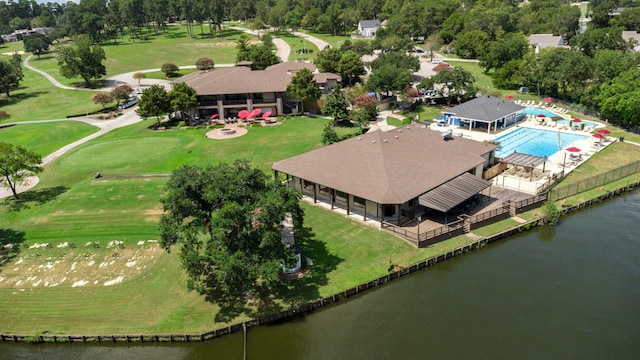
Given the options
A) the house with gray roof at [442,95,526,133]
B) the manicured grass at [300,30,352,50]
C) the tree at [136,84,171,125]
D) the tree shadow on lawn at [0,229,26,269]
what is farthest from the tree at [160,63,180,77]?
the tree shadow on lawn at [0,229,26,269]

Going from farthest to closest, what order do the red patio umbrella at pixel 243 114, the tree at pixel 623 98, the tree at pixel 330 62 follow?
the tree at pixel 330 62 → the red patio umbrella at pixel 243 114 → the tree at pixel 623 98

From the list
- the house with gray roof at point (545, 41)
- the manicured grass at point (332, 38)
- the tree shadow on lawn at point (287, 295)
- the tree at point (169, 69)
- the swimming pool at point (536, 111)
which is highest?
the manicured grass at point (332, 38)

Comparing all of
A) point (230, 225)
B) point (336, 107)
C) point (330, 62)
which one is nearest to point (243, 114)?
point (336, 107)

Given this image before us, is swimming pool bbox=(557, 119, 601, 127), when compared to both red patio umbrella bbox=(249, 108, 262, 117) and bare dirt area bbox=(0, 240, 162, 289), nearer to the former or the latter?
red patio umbrella bbox=(249, 108, 262, 117)

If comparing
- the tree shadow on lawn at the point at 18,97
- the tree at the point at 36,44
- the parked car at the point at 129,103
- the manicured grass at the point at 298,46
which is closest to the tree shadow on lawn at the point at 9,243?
the parked car at the point at 129,103

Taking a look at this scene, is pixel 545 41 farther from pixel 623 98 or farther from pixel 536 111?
pixel 623 98

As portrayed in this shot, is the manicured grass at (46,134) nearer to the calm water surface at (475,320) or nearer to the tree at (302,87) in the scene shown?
the tree at (302,87)

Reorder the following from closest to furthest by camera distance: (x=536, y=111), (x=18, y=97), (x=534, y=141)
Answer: (x=534, y=141) → (x=536, y=111) → (x=18, y=97)
